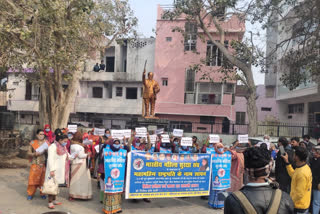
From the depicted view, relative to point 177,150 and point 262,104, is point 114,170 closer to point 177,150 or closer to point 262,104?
point 177,150

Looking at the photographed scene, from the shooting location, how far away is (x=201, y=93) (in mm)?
21578

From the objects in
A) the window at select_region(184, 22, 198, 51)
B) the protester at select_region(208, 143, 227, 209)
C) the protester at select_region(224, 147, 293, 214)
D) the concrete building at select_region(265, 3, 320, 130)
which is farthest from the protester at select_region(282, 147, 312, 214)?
the window at select_region(184, 22, 198, 51)

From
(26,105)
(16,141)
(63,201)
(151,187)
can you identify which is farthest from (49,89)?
(26,105)

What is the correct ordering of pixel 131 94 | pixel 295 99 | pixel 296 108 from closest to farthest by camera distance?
pixel 295 99 < pixel 296 108 < pixel 131 94

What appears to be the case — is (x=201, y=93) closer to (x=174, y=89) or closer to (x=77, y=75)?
(x=174, y=89)

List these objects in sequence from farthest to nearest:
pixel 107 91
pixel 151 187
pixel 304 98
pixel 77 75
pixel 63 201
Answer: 1. pixel 107 91
2. pixel 304 98
3. pixel 77 75
4. pixel 63 201
5. pixel 151 187

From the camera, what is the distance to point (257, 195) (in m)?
2.19

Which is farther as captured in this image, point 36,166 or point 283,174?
point 36,166

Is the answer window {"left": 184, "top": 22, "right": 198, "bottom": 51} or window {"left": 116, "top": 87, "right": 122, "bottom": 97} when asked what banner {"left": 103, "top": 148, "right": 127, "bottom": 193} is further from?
window {"left": 116, "top": 87, "right": 122, "bottom": 97}

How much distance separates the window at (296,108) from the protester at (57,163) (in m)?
21.1

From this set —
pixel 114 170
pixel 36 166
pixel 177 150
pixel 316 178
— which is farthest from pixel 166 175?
pixel 36 166

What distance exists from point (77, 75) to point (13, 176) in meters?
6.34

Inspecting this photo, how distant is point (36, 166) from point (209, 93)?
16.5 metres

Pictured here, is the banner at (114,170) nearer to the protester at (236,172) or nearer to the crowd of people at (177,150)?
the crowd of people at (177,150)
